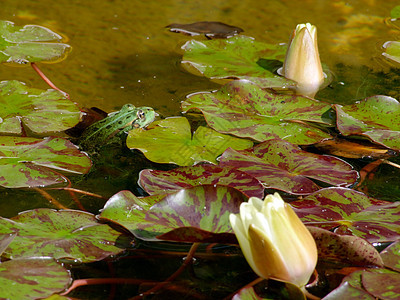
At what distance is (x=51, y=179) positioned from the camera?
1458mm

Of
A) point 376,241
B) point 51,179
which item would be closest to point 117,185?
point 51,179

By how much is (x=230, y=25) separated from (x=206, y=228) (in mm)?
1603

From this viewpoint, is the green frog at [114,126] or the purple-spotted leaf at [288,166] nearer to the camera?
the purple-spotted leaf at [288,166]

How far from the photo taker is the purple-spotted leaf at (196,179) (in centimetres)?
136

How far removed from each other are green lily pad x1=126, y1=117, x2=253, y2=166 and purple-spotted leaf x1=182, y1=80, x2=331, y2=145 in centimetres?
4

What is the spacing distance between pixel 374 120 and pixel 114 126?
912mm

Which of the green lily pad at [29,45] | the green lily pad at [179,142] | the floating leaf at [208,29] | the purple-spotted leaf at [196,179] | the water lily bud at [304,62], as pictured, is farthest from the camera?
the floating leaf at [208,29]

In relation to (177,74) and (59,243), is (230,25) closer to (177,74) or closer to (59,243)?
(177,74)

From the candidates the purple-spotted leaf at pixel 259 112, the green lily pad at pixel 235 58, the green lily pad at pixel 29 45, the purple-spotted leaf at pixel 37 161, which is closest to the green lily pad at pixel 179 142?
the purple-spotted leaf at pixel 259 112

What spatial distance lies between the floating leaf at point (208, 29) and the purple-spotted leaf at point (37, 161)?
1.08 meters

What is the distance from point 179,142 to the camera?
1.65 meters

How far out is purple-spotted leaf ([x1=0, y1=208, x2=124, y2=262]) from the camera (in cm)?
116

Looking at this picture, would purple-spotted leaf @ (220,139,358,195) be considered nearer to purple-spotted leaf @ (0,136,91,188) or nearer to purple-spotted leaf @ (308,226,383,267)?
purple-spotted leaf @ (308,226,383,267)

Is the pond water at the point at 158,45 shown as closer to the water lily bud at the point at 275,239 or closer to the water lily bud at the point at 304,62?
the water lily bud at the point at 304,62
